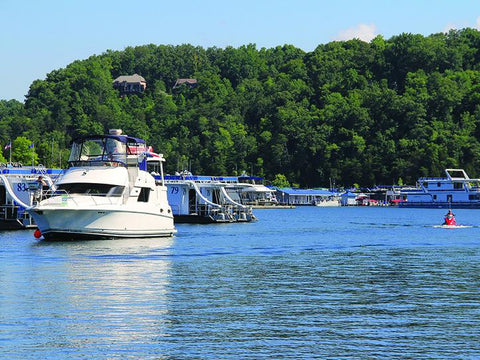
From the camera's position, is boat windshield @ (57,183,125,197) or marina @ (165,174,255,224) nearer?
boat windshield @ (57,183,125,197)

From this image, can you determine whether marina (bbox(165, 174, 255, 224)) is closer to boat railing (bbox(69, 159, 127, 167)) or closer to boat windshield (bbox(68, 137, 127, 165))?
boat windshield (bbox(68, 137, 127, 165))

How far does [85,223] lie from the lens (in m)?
65.9

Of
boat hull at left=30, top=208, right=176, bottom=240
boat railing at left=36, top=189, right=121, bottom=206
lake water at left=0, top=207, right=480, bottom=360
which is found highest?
boat railing at left=36, top=189, right=121, bottom=206

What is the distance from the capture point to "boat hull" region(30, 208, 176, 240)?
65.6 metres

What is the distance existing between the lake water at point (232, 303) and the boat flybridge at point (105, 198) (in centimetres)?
164

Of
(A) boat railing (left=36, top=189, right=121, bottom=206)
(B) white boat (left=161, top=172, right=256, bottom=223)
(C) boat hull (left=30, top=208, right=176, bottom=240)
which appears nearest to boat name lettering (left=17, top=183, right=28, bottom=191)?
(B) white boat (left=161, top=172, right=256, bottom=223)

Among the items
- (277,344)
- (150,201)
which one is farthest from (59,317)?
(150,201)

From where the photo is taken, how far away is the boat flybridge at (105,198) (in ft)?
216

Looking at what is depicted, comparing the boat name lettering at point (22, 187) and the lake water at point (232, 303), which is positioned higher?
the boat name lettering at point (22, 187)

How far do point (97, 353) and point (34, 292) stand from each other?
43.0 ft

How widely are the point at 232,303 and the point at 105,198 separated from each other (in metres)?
31.5

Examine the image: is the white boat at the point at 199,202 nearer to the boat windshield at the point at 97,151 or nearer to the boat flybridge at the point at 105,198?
the boat flybridge at the point at 105,198

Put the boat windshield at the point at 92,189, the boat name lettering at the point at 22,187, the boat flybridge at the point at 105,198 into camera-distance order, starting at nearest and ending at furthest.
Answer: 1. the boat flybridge at the point at 105,198
2. the boat windshield at the point at 92,189
3. the boat name lettering at the point at 22,187

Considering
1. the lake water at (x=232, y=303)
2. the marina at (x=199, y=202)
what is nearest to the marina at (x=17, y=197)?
the marina at (x=199, y=202)
